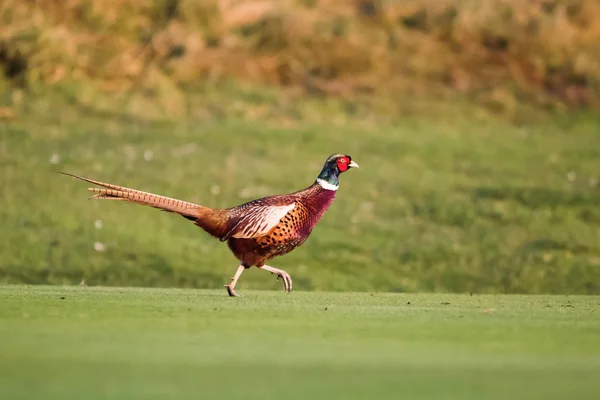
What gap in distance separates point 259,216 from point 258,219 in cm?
3

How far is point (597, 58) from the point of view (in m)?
29.7

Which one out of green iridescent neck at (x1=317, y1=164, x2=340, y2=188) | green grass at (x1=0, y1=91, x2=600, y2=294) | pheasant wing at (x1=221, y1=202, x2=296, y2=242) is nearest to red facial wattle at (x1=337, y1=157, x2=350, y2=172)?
green iridescent neck at (x1=317, y1=164, x2=340, y2=188)

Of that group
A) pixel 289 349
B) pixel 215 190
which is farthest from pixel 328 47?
pixel 289 349

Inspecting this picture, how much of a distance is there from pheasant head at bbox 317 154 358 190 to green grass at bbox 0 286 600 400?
1.75m

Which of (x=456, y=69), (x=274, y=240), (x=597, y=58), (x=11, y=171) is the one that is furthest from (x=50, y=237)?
(x=597, y=58)

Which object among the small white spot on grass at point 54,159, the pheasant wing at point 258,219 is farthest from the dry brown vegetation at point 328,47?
the pheasant wing at point 258,219

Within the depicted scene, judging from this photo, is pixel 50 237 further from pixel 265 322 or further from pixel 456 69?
pixel 456 69

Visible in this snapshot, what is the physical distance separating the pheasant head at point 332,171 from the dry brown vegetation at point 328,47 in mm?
13615

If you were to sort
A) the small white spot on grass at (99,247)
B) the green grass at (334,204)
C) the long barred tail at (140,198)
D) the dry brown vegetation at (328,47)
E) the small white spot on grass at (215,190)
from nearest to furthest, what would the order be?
the long barred tail at (140,198), the green grass at (334,204), the small white spot on grass at (99,247), the small white spot on grass at (215,190), the dry brown vegetation at (328,47)

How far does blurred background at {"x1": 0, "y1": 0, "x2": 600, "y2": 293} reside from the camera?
17.3 m

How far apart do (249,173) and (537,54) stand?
10849mm

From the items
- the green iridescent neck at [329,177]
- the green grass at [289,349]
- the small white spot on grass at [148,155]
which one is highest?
the small white spot on grass at [148,155]

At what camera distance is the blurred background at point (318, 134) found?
17328 millimetres

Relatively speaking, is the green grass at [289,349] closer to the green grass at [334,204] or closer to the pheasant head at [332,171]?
the pheasant head at [332,171]
